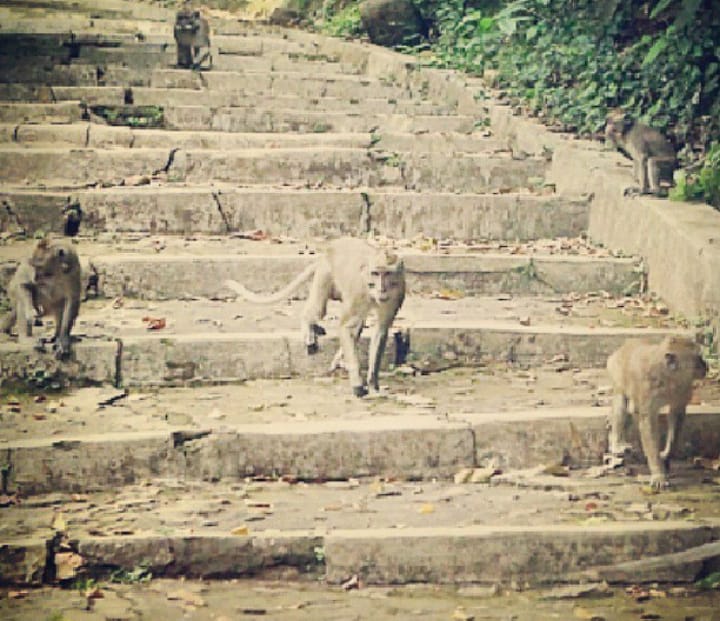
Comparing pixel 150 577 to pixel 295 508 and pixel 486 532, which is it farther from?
pixel 486 532

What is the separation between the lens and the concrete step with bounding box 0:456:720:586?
5.75 metres

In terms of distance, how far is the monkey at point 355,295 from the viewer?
6891 millimetres

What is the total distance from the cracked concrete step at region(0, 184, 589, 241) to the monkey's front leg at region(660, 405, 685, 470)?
3.82 m

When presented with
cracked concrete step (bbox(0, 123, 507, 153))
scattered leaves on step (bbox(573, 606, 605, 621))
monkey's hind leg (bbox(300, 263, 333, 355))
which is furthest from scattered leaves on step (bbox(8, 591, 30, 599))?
cracked concrete step (bbox(0, 123, 507, 153))

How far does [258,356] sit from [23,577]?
238cm

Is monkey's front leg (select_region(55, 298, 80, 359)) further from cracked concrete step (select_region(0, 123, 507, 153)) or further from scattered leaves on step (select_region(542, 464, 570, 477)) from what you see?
cracked concrete step (select_region(0, 123, 507, 153))

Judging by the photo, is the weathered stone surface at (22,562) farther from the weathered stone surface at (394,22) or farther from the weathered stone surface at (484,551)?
the weathered stone surface at (394,22)

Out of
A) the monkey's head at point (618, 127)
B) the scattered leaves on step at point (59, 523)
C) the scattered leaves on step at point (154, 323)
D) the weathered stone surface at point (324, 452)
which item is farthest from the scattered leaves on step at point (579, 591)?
the monkey's head at point (618, 127)

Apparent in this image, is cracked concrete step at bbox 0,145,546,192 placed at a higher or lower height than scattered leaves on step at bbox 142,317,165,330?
higher

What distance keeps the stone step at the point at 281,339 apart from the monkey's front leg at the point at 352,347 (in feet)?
1.33

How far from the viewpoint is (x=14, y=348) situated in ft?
24.4

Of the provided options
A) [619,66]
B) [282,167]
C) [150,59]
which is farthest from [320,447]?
[150,59]

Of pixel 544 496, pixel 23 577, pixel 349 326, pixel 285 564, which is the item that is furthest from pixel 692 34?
pixel 23 577

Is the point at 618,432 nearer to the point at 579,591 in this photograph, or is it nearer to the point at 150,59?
the point at 579,591
